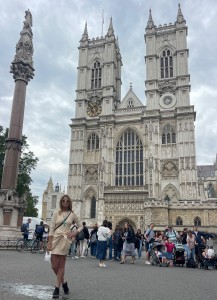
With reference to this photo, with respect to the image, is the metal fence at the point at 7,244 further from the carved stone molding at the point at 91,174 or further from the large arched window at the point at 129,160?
the carved stone molding at the point at 91,174

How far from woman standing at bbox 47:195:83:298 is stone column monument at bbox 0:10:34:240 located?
11.8 m

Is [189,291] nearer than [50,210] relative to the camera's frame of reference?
Yes

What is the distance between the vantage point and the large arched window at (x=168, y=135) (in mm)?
38031

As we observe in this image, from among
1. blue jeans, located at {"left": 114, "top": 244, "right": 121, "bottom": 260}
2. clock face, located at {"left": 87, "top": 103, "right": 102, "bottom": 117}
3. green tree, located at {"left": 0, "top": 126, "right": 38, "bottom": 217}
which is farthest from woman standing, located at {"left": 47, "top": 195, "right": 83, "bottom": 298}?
clock face, located at {"left": 87, "top": 103, "right": 102, "bottom": 117}

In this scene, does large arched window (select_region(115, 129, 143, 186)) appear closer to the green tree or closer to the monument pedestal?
the green tree

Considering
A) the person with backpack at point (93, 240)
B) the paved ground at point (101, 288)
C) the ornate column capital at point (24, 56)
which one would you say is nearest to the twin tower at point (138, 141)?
the person with backpack at point (93, 240)

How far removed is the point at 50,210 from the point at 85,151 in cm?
3176

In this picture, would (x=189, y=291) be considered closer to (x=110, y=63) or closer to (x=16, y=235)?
(x=16, y=235)

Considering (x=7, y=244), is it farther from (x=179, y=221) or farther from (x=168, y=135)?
(x=168, y=135)

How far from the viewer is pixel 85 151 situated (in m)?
41.4

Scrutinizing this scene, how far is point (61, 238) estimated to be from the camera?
4.55 m

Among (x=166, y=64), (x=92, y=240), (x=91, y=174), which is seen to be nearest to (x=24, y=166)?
(x=91, y=174)

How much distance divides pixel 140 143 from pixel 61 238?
35.4 metres

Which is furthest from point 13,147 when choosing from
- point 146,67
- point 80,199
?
point 146,67
